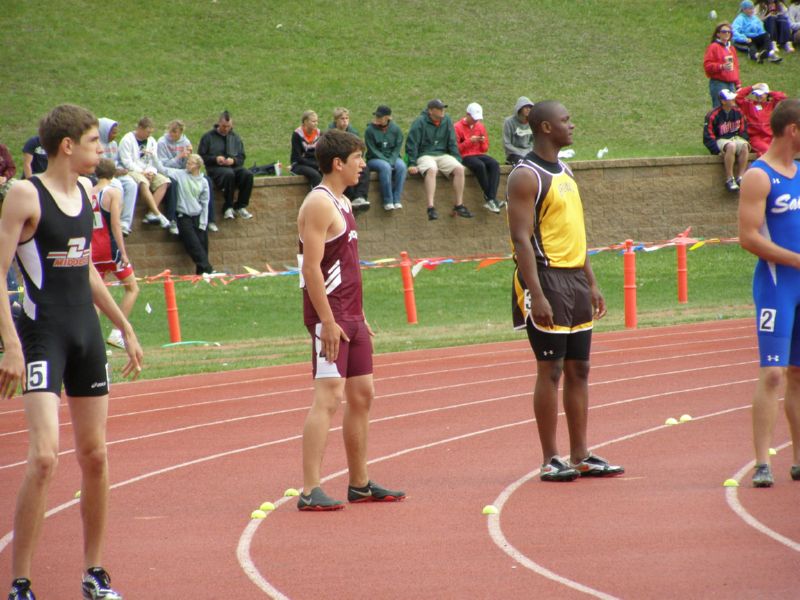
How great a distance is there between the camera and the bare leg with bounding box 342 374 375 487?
7039 mm

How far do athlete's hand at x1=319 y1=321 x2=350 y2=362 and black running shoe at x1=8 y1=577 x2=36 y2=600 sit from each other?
224cm

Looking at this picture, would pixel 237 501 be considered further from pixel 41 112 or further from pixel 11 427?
pixel 41 112

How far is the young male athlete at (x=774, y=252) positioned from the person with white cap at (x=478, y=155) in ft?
50.6

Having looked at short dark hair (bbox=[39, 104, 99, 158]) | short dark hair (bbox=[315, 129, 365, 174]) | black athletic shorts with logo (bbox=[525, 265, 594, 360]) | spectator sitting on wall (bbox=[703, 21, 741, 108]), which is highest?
spectator sitting on wall (bbox=[703, 21, 741, 108])

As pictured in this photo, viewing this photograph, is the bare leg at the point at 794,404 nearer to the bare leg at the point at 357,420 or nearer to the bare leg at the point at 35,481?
the bare leg at the point at 357,420

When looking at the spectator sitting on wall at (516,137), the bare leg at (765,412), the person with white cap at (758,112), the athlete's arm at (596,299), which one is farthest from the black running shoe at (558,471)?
the person with white cap at (758,112)

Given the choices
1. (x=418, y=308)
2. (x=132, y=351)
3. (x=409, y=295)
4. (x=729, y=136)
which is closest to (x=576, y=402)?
(x=132, y=351)

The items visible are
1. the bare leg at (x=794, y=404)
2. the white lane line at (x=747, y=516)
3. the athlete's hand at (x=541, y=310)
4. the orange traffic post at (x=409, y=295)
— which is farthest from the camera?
the orange traffic post at (x=409, y=295)

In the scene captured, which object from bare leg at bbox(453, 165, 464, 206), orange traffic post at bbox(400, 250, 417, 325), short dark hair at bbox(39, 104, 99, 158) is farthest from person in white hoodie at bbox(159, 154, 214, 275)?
short dark hair at bbox(39, 104, 99, 158)

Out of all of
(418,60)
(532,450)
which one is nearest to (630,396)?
(532,450)

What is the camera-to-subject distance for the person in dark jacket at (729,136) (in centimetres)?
2436

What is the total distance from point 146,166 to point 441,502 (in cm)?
1404

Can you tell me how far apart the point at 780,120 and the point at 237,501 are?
3.75m

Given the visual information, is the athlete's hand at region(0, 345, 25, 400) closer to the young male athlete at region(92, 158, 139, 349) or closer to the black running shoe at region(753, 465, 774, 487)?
the black running shoe at region(753, 465, 774, 487)
